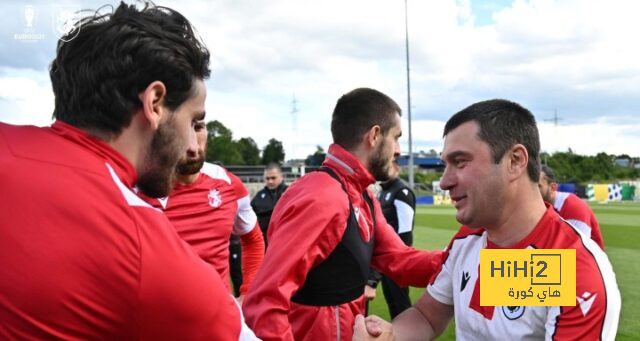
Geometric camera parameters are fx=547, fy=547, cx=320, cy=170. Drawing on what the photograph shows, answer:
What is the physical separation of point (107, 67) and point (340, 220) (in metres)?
1.65

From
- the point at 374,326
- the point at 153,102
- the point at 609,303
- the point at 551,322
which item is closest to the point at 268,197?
the point at 374,326

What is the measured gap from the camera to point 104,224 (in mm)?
1237

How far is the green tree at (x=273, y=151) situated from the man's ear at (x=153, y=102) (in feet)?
343

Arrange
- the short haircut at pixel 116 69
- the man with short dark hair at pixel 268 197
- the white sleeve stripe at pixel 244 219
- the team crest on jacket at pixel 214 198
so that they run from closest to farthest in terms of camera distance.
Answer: the short haircut at pixel 116 69
the team crest on jacket at pixel 214 198
the white sleeve stripe at pixel 244 219
the man with short dark hair at pixel 268 197

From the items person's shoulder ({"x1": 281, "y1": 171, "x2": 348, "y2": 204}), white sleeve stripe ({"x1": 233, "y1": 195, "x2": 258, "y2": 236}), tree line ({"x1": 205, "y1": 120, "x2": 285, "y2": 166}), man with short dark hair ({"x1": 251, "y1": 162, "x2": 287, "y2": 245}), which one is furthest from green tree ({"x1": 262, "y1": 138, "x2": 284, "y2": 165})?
person's shoulder ({"x1": 281, "y1": 171, "x2": 348, "y2": 204})

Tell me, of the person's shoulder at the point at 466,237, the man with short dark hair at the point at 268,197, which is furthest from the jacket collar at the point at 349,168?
the man with short dark hair at the point at 268,197

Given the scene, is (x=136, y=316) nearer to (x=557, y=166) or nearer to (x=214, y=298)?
(x=214, y=298)

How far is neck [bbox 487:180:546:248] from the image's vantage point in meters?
2.50

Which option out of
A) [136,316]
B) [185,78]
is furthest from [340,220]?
[136,316]

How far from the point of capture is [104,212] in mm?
1251

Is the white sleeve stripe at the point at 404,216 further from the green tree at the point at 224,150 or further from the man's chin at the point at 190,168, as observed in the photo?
the green tree at the point at 224,150

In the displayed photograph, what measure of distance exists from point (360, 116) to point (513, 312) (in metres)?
1.66

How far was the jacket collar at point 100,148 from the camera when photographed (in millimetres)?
1390

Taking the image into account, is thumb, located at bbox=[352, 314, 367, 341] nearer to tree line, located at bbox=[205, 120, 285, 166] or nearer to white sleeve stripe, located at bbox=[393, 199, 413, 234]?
white sleeve stripe, located at bbox=[393, 199, 413, 234]
